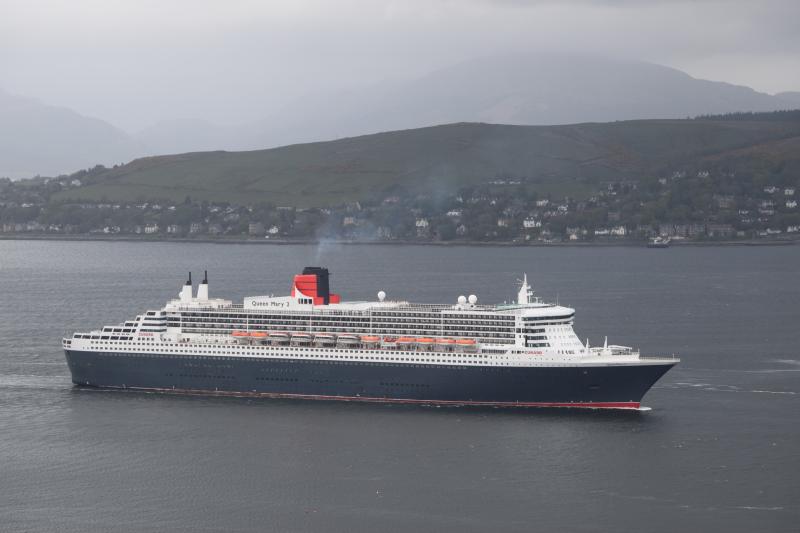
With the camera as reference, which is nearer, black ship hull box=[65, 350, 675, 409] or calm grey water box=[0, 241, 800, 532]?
calm grey water box=[0, 241, 800, 532]

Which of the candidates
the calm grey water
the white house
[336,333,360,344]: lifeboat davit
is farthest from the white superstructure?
the white house

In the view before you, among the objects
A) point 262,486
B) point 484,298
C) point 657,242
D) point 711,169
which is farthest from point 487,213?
point 262,486

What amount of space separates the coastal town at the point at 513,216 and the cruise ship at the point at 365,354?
4376 inches

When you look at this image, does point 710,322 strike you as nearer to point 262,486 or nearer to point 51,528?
point 262,486

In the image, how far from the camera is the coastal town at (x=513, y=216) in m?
174

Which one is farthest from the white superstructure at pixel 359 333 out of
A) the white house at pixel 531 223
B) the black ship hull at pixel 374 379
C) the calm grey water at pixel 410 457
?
the white house at pixel 531 223

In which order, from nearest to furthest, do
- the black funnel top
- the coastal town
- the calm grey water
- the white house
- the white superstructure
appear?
1. the calm grey water
2. the white superstructure
3. the black funnel top
4. the coastal town
5. the white house

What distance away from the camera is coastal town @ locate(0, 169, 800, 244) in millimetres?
174125

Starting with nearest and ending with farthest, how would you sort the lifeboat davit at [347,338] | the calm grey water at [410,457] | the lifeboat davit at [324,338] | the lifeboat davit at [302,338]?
the calm grey water at [410,457] → the lifeboat davit at [347,338] → the lifeboat davit at [324,338] → the lifeboat davit at [302,338]

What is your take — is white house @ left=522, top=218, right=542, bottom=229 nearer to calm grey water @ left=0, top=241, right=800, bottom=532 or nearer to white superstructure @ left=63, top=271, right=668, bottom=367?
calm grey water @ left=0, top=241, right=800, bottom=532

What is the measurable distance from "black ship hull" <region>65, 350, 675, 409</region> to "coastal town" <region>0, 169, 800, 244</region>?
11153 cm

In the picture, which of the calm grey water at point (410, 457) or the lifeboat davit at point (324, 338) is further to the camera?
the lifeboat davit at point (324, 338)

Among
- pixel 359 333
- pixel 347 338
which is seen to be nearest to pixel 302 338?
pixel 347 338

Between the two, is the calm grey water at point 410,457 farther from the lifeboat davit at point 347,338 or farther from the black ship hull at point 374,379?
the lifeboat davit at point 347,338
